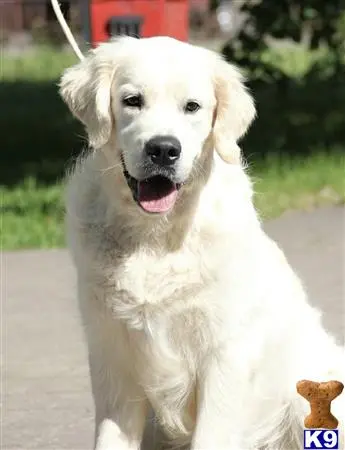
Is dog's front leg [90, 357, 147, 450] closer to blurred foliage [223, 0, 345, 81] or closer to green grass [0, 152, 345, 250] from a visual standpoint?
green grass [0, 152, 345, 250]

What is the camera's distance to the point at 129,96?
4.39 m

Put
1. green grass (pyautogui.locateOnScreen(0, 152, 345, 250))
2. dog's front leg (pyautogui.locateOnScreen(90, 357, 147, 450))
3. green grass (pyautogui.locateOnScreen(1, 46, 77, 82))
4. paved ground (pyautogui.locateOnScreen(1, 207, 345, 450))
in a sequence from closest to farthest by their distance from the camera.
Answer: dog's front leg (pyautogui.locateOnScreen(90, 357, 147, 450)) → paved ground (pyautogui.locateOnScreen(1, 207, 345, 450)) → green grass (pyautogui.locateOnScreen(0, 152, 345, 250)) → green grass (pyautogui.locateOnScreen(1, 46, 77, 82))

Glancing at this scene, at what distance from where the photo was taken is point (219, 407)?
14.8ft

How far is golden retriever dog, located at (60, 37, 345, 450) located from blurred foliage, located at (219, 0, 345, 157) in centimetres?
836

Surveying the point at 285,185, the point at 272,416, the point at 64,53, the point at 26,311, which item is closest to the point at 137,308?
the point at 272,416

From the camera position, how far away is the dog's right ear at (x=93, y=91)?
14.6 ft

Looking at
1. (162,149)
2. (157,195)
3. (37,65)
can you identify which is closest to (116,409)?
(157,195)

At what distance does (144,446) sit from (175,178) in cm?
128

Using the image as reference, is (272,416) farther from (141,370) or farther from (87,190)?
(87,190)

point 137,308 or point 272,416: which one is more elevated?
point 137,308

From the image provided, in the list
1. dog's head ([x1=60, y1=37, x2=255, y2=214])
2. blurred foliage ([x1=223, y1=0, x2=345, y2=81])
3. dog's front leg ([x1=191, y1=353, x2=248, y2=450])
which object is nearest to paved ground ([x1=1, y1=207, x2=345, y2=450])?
dog's front leg ([x1=191, y1=353, x2=248, y2=450])

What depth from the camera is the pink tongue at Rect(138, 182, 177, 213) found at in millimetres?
4406

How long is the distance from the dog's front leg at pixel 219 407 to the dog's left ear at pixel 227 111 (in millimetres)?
782

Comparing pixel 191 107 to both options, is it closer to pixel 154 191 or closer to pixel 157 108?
pixel 157 108
